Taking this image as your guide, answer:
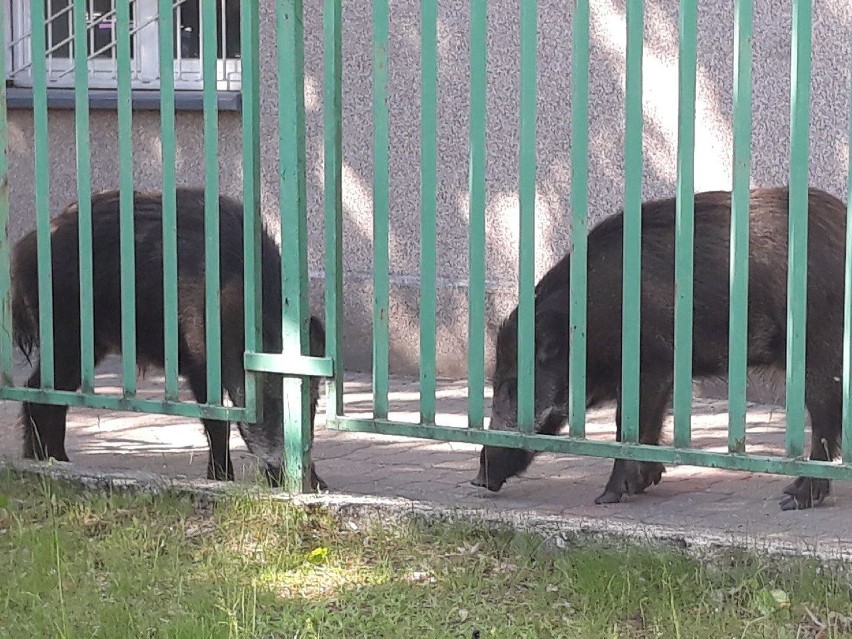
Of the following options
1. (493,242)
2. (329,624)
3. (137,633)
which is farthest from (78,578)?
(493,242)

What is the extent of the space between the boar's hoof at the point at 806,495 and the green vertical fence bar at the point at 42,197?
8.88 feet

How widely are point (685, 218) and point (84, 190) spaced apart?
2.14 meters

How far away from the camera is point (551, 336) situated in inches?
230

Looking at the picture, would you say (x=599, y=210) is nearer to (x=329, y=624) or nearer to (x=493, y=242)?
(x=493, y=242)

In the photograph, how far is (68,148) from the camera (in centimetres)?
973

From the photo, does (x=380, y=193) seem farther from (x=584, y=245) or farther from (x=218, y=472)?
(x=218, y=472)

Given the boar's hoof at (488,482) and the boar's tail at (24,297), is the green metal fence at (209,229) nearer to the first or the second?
the boar's tail at (24,297)

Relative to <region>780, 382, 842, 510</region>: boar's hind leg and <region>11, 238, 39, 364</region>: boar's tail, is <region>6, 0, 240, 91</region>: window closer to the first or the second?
<region>11, 238, 39, 364</region>: boar's tail

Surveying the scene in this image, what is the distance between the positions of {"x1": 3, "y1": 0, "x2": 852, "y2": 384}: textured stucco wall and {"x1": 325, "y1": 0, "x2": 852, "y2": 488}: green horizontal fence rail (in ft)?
10.5

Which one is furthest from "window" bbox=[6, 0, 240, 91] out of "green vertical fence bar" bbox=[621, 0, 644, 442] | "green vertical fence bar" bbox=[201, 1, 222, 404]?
"green vertical fence bar" bbox=[621, 0, 644, 442]

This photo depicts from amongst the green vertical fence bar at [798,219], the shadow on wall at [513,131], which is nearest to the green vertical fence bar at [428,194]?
the green vertical fence bar at [798,219]

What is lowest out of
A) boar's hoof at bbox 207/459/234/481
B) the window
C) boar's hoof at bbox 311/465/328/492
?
boar's hoof at bbox 207/459/234/481

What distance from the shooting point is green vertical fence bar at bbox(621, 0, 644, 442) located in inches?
180

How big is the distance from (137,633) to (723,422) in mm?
3997
